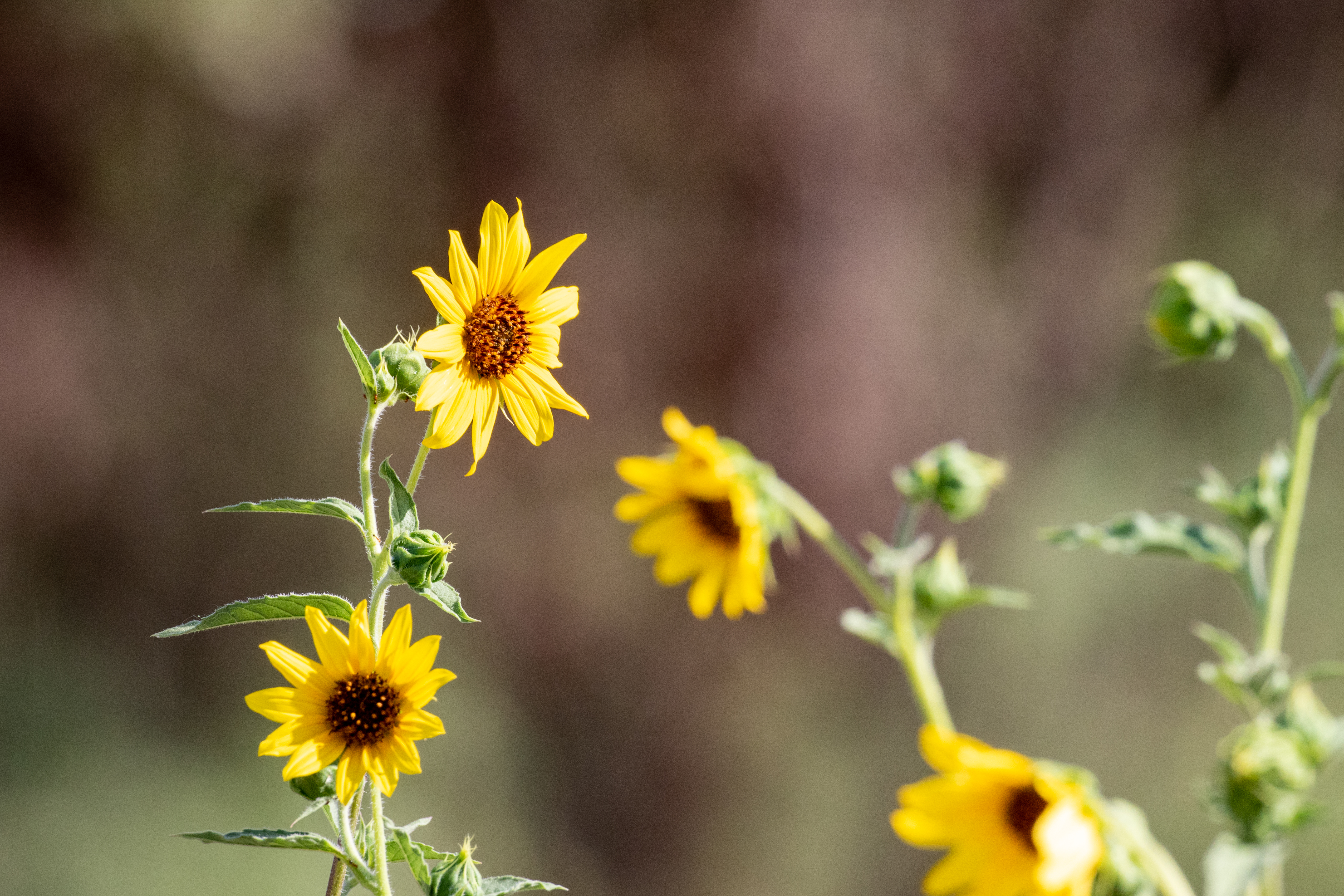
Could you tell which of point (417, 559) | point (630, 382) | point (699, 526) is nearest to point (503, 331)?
point (417, 559)

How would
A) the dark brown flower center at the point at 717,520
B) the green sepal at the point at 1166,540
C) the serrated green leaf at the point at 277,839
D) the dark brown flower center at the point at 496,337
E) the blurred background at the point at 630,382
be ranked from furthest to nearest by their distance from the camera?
the blurred background at the point at 630,382 < the dark brown flower center at the point at 717,520 < the green sepal at the point at 1166,540 < the dark brown flower center at the point at 496,337 < the serrated green leaf at the point at 277,839

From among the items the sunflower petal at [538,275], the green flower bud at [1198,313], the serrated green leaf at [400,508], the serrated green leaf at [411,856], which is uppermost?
the green flower bud at [1198,313]

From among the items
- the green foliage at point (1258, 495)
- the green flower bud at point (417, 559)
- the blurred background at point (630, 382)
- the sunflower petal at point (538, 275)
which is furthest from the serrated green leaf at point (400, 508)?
the blurred background at point (630, 382)

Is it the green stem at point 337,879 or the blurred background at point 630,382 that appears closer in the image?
the green stem at point 337,879

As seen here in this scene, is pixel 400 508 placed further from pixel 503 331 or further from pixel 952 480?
pixel 952 480

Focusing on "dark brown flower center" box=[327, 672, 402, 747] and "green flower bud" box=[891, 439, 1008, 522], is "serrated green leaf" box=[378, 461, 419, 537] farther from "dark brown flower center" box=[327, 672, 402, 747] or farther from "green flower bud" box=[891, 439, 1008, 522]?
"green flower bud" box=[891, 439, 1008, 522]

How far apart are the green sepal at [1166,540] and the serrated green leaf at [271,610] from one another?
0.30 metres

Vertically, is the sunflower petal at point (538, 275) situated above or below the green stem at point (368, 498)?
above

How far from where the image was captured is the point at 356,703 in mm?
313

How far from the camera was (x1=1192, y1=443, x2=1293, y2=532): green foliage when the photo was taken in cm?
51

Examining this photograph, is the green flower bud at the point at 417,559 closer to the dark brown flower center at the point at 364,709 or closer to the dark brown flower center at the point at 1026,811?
the dark brown flower center at the point at 364,709

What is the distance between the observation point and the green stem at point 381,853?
0.93ft

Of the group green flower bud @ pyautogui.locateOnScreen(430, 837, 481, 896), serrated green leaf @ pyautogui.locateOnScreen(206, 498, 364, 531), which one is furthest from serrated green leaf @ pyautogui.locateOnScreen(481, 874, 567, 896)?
serrated green leaf @ pyautogui.locateOnScreen(206, 498, 364, 531)

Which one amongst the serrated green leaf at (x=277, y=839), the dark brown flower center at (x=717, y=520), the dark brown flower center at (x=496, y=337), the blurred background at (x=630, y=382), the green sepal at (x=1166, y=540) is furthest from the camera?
the blurred background at (x=630, y=382)
